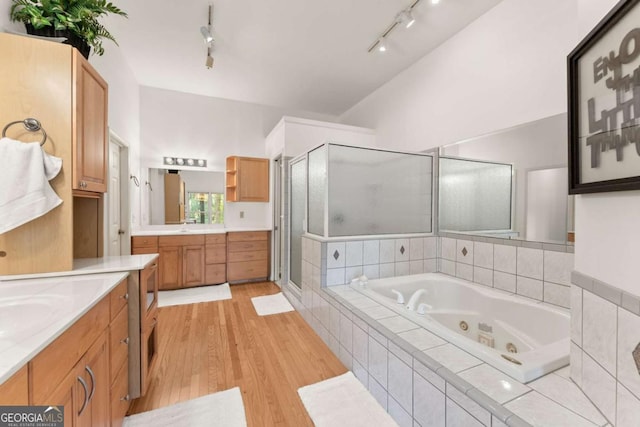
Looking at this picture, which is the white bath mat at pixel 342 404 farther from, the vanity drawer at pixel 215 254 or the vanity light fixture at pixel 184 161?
the vanity light fixture at pixel 184 161

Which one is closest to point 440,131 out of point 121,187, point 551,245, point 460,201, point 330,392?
point 460,201

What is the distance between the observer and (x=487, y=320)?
201 centimetres

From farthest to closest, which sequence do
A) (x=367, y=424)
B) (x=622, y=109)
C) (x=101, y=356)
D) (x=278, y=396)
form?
(x=278, y=396) → (x=367, y=424) → (x=101, y=356) → (x=622, y=109)

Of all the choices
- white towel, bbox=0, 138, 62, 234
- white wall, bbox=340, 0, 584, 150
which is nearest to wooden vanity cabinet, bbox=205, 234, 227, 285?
white towel, bbox=0, 138, 62, 234

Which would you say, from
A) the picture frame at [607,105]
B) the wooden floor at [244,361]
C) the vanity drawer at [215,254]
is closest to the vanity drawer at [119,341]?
the wooden floor at [244,361]

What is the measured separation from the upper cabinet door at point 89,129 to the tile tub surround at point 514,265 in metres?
2.91

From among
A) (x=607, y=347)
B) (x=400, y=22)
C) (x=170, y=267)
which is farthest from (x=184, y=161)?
(x=607, y=347)

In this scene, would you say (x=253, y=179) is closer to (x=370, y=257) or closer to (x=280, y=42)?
(x=280, y=42)

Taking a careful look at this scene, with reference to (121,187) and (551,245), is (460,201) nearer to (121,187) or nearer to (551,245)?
(551,245)

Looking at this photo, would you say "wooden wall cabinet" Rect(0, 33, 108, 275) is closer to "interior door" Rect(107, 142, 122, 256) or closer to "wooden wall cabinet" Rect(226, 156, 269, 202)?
"interior door" Rect(107, 142, 122, 256)

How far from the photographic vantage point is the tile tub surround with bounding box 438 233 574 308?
174 cm

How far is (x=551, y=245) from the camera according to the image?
179cm

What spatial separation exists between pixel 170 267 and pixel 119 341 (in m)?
2.38

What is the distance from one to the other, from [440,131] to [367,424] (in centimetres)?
255
